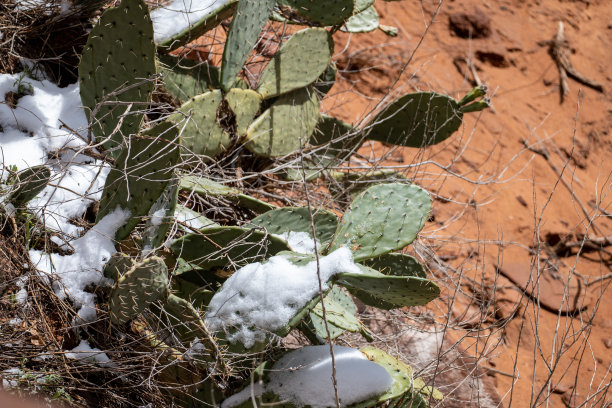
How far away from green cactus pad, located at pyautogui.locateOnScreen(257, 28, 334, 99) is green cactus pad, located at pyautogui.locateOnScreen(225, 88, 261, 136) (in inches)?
2.5

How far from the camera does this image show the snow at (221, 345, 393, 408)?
63.7 inches

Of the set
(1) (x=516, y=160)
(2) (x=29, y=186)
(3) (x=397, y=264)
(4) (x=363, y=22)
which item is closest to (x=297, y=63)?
(4) (x=363, y=22)

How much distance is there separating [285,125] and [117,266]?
3.30 ft

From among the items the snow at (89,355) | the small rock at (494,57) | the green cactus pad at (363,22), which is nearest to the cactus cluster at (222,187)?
the snow at (89,355)

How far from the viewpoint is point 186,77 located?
91.4 inches

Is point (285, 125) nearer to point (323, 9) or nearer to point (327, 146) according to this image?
point (327, 146)

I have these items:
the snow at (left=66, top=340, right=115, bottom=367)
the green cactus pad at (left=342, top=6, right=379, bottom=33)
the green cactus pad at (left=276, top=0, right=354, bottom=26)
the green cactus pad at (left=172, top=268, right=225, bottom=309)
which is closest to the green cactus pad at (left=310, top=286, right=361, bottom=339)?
the green cactus pad at (left=172, top=268, right=225, bottom=309)

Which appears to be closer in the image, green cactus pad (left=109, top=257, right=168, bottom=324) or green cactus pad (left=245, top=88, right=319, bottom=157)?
green cactus pad (left=109, top=257, right=168, bottom=324)

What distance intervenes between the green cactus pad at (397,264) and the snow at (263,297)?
38 cm

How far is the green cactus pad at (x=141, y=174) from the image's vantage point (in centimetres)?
164

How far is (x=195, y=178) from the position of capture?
207 cm

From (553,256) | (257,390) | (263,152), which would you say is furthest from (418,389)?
(553,256)

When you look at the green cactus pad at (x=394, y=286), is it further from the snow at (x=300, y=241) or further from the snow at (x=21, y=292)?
the snow at (x=21, y=292)

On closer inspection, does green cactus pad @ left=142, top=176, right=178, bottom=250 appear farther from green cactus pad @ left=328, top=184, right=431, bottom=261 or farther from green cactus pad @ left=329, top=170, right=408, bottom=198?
green cactus pad @ left=329, top=170, right=408, bottom=198
